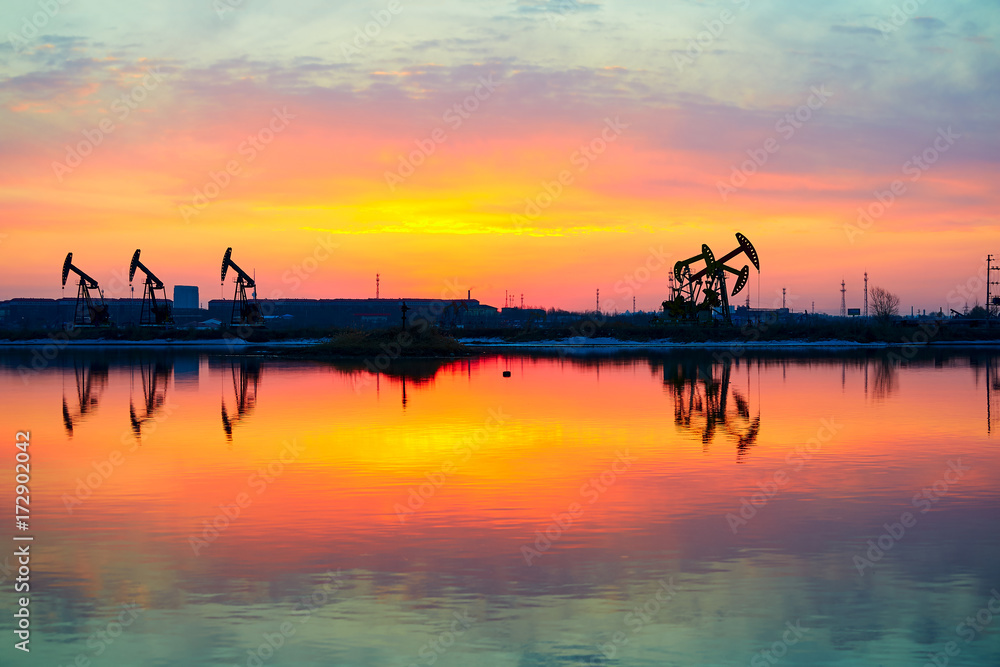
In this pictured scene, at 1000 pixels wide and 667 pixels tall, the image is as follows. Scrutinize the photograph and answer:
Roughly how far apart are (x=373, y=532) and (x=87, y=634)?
409cm

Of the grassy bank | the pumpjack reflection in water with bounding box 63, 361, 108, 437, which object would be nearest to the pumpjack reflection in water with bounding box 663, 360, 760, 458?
the pumpjack reflection in water with bounding box 63, 361, 108, 437

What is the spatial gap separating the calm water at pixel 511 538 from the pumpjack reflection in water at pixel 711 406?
22 cm

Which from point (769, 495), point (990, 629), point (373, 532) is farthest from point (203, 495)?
point (990, 629)

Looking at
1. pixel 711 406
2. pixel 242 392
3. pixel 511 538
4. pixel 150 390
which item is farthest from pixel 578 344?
pixel 511 538

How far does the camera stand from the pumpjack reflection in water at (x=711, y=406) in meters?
21.3

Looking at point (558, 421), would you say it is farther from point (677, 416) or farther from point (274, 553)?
point (274, 553)

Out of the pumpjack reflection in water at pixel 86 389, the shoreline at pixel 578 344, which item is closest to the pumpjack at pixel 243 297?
the shoreline at pixel 578 344

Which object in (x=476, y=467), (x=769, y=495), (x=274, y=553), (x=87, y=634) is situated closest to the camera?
(x=87, y=634)

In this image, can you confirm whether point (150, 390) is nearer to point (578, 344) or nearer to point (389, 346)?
point (389, 346)

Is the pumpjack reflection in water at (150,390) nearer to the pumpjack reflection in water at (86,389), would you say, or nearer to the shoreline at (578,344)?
the pumpjack reflection in water at (86,389)

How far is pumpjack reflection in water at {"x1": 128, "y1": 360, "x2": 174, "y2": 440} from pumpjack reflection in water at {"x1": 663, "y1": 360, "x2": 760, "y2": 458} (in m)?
13.1

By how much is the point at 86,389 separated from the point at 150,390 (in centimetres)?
286

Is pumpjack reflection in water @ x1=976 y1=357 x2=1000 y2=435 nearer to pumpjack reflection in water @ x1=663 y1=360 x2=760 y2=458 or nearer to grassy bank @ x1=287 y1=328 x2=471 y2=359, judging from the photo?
pumpjack reflection in water @ x1=663 y1=360 x2=760 y2=458

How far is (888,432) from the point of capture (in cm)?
2138
